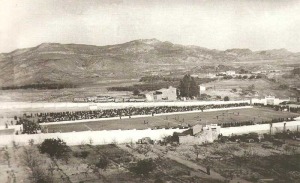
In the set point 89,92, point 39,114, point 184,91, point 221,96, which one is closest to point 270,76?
point 221,96

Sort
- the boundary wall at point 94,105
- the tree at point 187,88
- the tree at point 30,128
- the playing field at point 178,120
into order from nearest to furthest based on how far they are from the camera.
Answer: the tree at point 30,128 → the playing field at point 178,120 → the boundary wall at point 94,105 → the tree at point 187,88

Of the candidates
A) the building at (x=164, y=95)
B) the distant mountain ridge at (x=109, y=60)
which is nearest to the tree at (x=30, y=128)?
the distant mountain ridge at (x=109, y=60)

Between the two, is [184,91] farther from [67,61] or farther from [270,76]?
[67,61]

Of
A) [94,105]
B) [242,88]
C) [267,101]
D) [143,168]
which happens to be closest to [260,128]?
[143,168]

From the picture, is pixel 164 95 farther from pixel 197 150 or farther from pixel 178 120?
pixel 197 150

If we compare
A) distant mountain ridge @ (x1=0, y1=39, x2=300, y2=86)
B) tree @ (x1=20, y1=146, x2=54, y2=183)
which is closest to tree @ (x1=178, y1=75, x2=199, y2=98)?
distant mountain ridge @ (x1=0, y1=39, x2=300, y2=86)

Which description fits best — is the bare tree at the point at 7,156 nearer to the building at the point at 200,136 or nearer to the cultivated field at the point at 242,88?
the building at the point at 200,136
